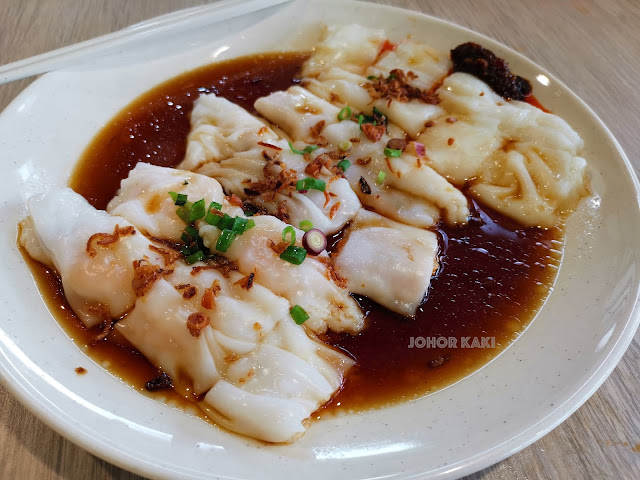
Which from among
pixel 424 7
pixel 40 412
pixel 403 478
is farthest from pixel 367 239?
pixel 424 7

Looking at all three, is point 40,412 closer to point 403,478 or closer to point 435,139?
point 403,478

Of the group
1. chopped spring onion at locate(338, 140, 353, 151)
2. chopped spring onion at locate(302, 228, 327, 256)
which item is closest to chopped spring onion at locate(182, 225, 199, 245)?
chopped spring onion at locate(302, 228, 327, 256)

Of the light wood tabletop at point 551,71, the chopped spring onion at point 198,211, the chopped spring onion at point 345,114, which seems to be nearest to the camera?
the light wood tabletop at point 551,71

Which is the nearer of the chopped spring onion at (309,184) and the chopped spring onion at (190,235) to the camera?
the chopped spring onion at (190,235)

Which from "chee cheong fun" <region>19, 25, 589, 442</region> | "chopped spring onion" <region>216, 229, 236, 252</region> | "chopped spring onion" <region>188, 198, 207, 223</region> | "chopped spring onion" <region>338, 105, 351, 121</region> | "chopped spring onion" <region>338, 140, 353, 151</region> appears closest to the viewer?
"chee cheong fun" <region>19, 25, 589, 442</region>

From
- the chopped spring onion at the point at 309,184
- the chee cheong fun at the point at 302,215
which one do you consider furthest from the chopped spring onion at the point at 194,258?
the chopped spring onion at the point at 309,184

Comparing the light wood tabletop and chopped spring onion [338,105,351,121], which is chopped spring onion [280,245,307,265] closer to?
the light wood tabletop

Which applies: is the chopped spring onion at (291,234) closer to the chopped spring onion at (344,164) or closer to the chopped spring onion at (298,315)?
the chopped spring onion at (298,315)

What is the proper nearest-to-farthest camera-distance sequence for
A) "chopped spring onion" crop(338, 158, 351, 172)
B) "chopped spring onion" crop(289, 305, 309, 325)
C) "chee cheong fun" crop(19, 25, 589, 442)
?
"chee cheong fun" crop(19, 25, 589, 442)
"chopped spring onion" crop(289, 305, 309, 325)
"chopped spring onion" crop(338, 158, 351, 172)
